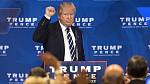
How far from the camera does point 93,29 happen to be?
7266 mm

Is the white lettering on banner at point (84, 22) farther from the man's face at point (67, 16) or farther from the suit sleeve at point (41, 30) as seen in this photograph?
the suit sleeve at point (41, 30)

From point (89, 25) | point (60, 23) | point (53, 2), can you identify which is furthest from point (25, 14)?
point (60, 23)

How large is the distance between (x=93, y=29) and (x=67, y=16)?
1404 mm

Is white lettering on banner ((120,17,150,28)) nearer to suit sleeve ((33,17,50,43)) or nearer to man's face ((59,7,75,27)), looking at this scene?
man's face ((59,7,75,27))

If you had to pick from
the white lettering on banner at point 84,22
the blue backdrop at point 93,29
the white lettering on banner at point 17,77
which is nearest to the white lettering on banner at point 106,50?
the blue backdrop at point 93,29

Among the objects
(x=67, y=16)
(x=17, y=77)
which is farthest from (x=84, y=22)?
(x=67, y=16)

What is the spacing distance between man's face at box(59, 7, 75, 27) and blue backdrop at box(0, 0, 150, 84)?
1297mm

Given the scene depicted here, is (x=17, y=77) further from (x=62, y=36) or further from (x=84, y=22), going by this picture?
(x=62, y=36)

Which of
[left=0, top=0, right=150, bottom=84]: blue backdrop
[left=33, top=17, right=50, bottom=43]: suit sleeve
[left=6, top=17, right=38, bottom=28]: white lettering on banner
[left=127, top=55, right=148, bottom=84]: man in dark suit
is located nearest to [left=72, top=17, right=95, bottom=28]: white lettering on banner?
[left=0, top=0, right=150, bottom=84]: blue backdrop

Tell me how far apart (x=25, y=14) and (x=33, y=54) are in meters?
0.58

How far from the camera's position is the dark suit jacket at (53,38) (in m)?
5.76

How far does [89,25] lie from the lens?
23.8ft

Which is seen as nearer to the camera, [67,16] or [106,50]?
[67,16]

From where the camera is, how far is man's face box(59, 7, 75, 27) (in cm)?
586
